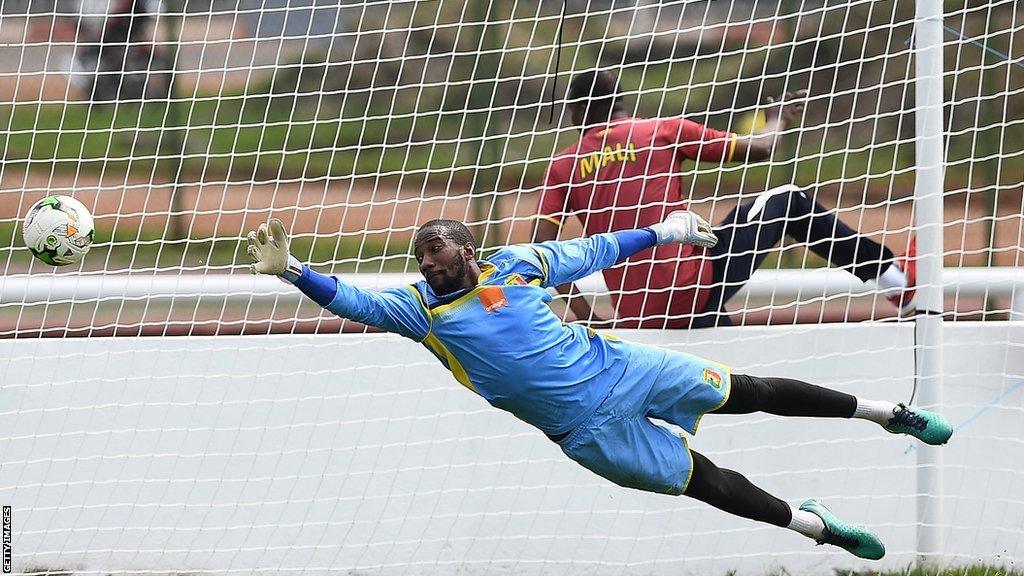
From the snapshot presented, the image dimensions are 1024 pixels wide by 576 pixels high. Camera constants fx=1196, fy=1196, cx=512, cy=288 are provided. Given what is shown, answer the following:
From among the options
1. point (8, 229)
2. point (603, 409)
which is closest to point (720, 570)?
point (603, 409)

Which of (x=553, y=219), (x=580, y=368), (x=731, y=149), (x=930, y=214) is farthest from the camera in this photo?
(x=553, y=219)

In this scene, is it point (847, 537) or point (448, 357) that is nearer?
point (448, 357)

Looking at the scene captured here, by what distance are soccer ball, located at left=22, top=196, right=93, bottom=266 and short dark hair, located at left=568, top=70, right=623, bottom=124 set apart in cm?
220

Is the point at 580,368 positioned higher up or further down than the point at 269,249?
further down

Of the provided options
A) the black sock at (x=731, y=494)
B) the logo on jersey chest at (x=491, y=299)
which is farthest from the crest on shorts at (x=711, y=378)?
the logo on jersey chest at (x=491, y=299)

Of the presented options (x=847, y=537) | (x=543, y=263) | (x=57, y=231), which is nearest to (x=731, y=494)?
(x=847, y=537)

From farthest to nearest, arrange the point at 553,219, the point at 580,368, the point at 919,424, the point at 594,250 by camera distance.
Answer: the point at 553,219, the point at 919,424, the point at 594,250, the point at 580,368

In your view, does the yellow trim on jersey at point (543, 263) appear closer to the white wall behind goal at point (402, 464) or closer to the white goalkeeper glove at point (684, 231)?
the white goalkeeper glove at point (684, 231)

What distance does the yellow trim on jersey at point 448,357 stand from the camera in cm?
434

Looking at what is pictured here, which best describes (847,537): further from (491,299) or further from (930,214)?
(491,299)

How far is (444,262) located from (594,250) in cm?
61

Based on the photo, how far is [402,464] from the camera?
5.77m

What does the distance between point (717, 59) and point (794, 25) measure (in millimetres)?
541

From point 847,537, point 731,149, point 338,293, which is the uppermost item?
point 731,149
